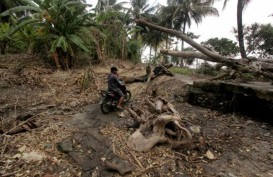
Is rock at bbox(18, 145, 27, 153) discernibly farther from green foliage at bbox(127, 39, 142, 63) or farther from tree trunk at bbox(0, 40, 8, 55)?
tree trunk at bbox(0, 40, 8, 55)

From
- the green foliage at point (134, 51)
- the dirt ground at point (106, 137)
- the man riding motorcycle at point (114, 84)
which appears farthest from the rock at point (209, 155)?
the green foliage at point (134, 51)

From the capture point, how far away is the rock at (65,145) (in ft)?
11.4

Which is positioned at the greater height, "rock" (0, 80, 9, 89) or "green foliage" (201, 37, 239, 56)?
"green foliage" (201, 37, 239, 56)

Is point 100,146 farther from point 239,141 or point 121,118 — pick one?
point 239,141

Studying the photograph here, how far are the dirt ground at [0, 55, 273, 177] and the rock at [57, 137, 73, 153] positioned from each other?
0.22ft

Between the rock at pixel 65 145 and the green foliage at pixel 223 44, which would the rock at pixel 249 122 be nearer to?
the rock at pixel 65 145

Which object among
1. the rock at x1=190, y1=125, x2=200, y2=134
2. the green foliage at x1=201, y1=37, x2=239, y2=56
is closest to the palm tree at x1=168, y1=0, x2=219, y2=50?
the green foliage at x1=201, y1=37, x2=239, y2=56

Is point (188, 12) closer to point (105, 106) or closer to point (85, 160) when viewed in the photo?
point (105, 106)

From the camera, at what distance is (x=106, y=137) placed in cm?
392

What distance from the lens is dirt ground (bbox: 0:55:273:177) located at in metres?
Answer: 3.06

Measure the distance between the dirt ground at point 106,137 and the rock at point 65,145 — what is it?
66 mm

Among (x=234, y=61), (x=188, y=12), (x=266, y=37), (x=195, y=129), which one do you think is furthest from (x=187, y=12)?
(x=195, y=129)

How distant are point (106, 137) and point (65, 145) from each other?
2.39 feet

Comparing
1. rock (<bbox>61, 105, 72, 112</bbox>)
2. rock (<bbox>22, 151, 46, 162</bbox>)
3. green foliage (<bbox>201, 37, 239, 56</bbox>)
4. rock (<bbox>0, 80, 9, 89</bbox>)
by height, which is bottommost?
rock (<bbox>22, 151, 46, 162</bbox>)
